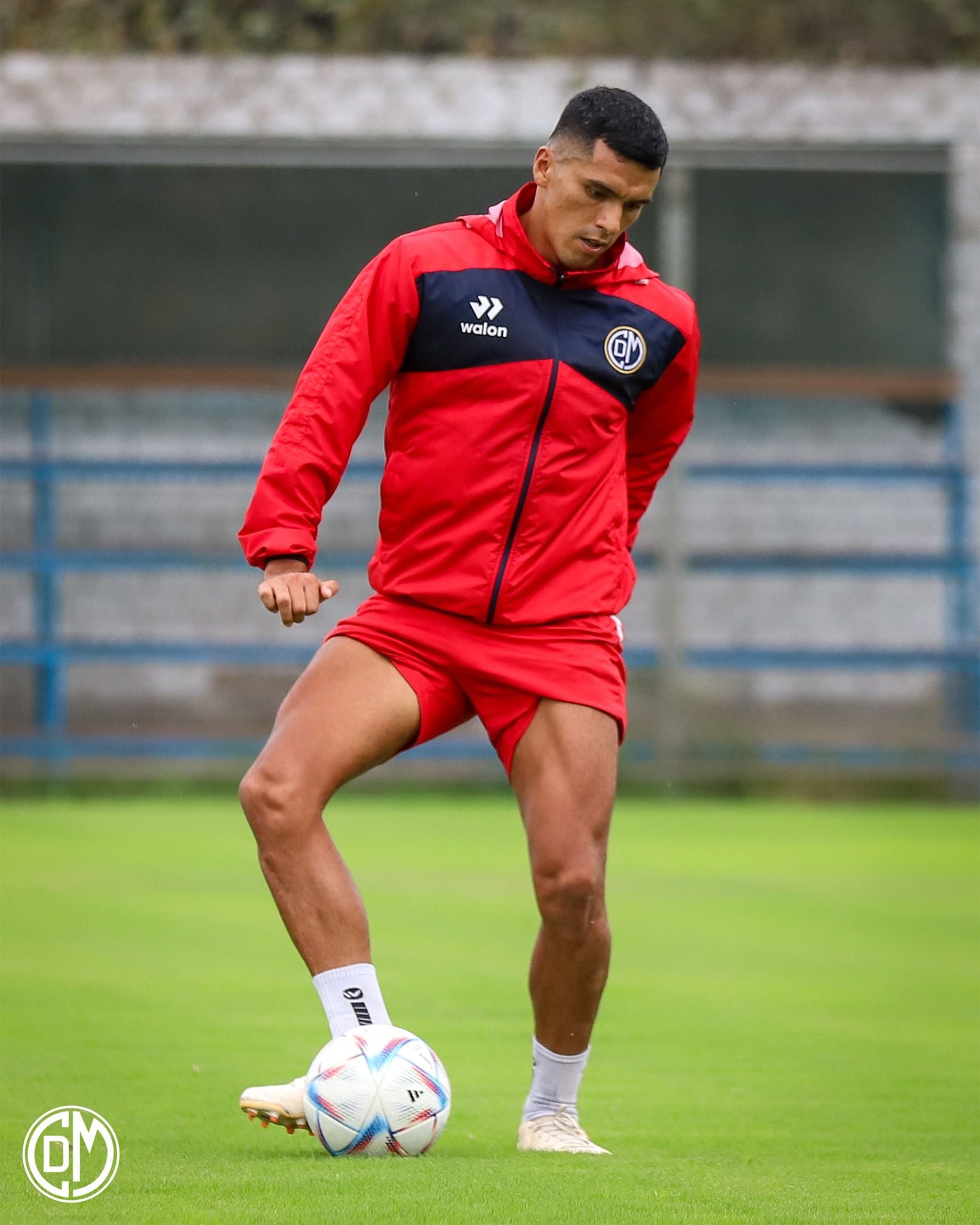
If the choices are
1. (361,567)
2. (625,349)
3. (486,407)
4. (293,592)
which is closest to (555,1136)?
(293,592)

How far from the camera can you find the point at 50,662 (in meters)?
11.9

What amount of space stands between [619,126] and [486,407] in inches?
22.5

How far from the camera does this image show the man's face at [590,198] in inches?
156

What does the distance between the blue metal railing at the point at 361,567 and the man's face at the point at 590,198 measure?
7900mm

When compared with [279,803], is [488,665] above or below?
above

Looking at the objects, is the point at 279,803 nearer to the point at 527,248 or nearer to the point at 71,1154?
the point at 71,1154

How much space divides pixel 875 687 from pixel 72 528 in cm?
490

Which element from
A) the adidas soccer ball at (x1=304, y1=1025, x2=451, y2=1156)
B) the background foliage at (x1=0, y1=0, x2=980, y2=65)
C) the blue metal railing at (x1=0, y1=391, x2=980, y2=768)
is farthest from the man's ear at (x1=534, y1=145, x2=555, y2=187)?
the background foliage at (x1=0, y1=0, x2=980, y2=65)

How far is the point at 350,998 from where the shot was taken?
3770mm

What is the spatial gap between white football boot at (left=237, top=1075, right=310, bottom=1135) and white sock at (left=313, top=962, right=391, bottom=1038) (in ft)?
0.42

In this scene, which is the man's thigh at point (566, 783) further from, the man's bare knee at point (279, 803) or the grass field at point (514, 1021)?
the grass field at point (514, 1021)

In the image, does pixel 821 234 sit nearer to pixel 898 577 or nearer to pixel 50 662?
pixel 898 577

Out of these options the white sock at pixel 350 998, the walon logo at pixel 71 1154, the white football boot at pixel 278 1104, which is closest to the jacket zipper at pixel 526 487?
the white sock at pixel 350 998

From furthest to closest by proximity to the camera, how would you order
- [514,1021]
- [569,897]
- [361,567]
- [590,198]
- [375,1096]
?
[361,567], [514,1021], [590,198], [569,897], [375,1096]
